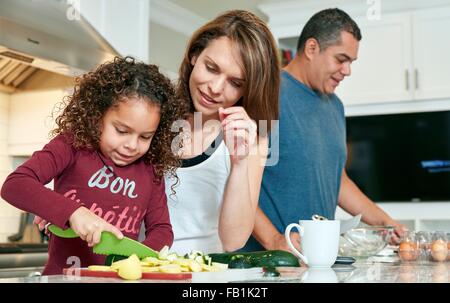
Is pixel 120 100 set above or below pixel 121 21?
below

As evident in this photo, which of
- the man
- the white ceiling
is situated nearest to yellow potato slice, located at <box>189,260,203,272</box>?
the man

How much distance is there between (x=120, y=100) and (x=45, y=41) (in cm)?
69

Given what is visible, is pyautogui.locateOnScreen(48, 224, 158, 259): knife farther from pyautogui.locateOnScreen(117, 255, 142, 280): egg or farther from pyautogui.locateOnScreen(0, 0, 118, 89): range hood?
pyautogui.locateOnScreen(0, 0, 118, 89): range hood

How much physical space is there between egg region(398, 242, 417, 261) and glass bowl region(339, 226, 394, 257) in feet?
0.27

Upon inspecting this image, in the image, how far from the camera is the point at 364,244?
1301mm

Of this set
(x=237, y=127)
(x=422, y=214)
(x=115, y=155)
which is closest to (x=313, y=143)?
(x=237, y=127)

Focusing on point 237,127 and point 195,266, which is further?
point 237,127

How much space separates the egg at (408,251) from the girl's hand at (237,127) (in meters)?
0.40

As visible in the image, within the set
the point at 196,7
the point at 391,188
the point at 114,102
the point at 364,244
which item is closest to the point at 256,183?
the point at 364,244

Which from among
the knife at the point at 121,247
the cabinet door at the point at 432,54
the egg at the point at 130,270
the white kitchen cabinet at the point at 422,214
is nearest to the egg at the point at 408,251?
the knife at the point at 121,247

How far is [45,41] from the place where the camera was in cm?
175

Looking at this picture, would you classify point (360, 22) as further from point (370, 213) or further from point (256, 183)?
point (256, 183)

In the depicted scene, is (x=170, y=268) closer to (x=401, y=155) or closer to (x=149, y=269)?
(x=149, y=269)
